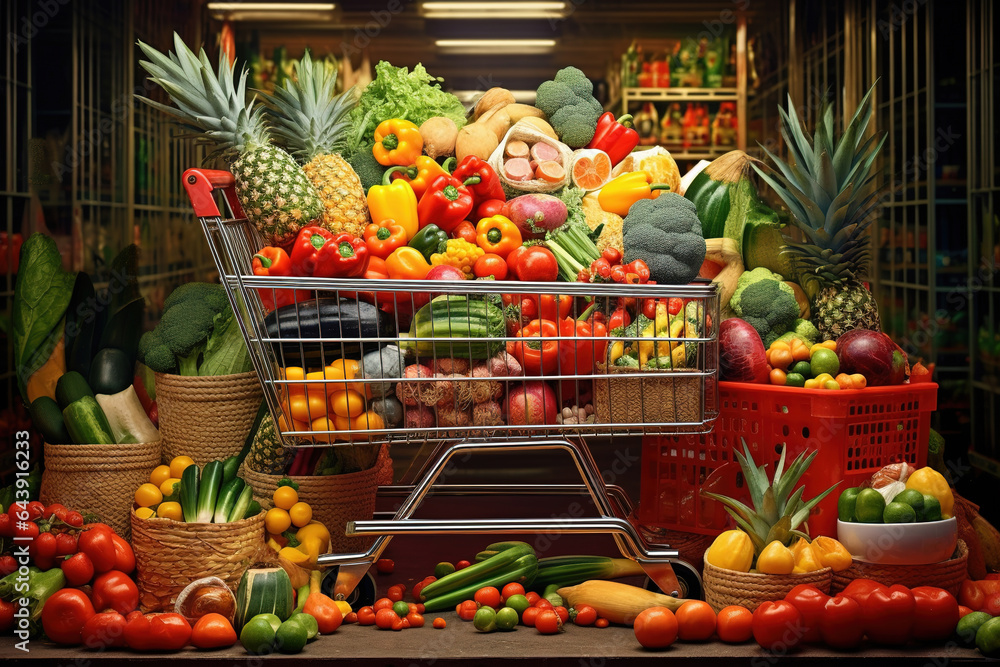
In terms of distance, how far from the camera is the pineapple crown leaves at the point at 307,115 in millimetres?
3195

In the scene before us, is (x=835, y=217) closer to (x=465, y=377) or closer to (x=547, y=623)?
(x=465, y=377)

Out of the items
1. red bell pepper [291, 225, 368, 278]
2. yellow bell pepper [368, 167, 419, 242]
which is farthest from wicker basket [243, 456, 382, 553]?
yellow bell pepper [368, 167, 419, 242]

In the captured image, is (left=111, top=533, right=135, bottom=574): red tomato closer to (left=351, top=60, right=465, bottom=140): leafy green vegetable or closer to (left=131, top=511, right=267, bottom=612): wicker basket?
(left=131, top=511, right=267, bottom=612): wicker basket

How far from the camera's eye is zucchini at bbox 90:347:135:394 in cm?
286

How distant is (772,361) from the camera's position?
106 inches

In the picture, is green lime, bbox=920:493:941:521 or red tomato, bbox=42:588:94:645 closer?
red tomato, bbox=42:588:94:645

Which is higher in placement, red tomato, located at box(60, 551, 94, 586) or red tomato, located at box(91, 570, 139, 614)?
red tomato, located at box(60, 551, 94, 586)

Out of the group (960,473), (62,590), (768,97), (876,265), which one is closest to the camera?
(62,590)

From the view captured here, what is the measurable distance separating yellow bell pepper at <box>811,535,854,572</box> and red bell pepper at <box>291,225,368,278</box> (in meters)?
1.48

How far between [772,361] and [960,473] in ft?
8.87

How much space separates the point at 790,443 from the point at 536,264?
92cm

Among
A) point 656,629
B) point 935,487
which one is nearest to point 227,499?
point 656,629

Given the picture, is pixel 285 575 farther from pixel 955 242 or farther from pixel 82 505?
pixel 955 242

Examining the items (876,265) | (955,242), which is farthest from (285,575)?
(876,265)
